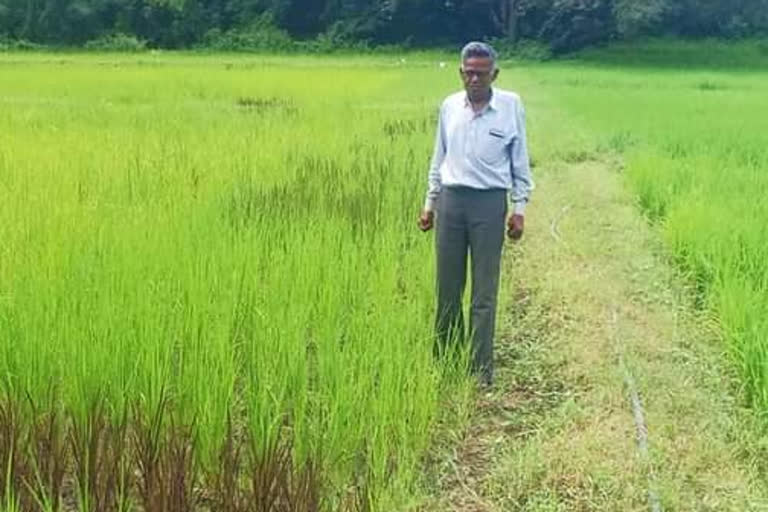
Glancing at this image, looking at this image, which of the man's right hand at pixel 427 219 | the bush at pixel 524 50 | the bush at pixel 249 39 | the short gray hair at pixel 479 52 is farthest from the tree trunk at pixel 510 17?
the short gray hair at pixel 479 52

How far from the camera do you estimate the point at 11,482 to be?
284 cm

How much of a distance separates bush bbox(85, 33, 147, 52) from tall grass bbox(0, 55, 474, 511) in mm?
26551

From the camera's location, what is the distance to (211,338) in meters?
3.68

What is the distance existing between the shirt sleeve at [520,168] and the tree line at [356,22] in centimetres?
2983

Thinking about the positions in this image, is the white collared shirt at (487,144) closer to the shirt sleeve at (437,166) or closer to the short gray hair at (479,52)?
the shirt sleeve at (437,166)

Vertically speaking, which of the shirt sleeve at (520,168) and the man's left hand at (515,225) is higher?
the shirt sleeve at (520,168)

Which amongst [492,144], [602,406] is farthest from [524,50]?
[602,406]

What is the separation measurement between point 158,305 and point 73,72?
59.7 feet

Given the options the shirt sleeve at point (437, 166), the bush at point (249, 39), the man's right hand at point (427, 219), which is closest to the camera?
the shirt sleeve at point (437, 166)

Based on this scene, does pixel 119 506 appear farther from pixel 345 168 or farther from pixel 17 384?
pixel 345 168

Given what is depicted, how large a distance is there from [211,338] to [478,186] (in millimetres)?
1228

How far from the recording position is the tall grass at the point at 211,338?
3.01m

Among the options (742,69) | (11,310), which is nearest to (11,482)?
(11,310)

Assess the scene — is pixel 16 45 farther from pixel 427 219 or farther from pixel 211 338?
pixel 211 338
